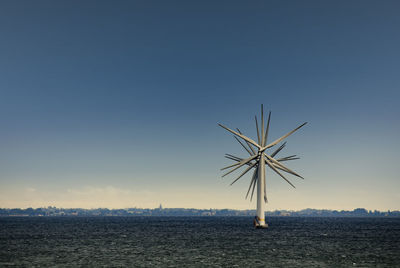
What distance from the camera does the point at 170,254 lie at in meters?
56.8

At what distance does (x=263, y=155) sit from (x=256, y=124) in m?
10.2

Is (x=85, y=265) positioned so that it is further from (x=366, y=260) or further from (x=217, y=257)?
(x=366, y=260)

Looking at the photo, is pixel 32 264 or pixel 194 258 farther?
pixel 194 258

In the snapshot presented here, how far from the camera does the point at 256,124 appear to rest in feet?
344

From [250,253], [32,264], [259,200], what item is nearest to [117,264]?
[32,264]

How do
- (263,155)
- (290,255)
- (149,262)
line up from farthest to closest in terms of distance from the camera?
(263,155) < (290,255) < (149,262)

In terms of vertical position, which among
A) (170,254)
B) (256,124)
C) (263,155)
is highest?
(256,124)

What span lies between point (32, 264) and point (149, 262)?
560 inches

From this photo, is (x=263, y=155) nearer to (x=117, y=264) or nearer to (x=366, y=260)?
(x=366, y=260)

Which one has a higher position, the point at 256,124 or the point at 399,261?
the point at 256,124

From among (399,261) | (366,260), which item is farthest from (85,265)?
(399,261)

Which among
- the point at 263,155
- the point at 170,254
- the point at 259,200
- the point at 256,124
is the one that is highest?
the point at 256,124

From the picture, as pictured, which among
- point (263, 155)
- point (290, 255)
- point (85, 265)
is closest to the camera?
point (85, 265)

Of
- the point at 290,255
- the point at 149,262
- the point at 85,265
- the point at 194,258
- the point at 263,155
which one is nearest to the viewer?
the point at 85,265
